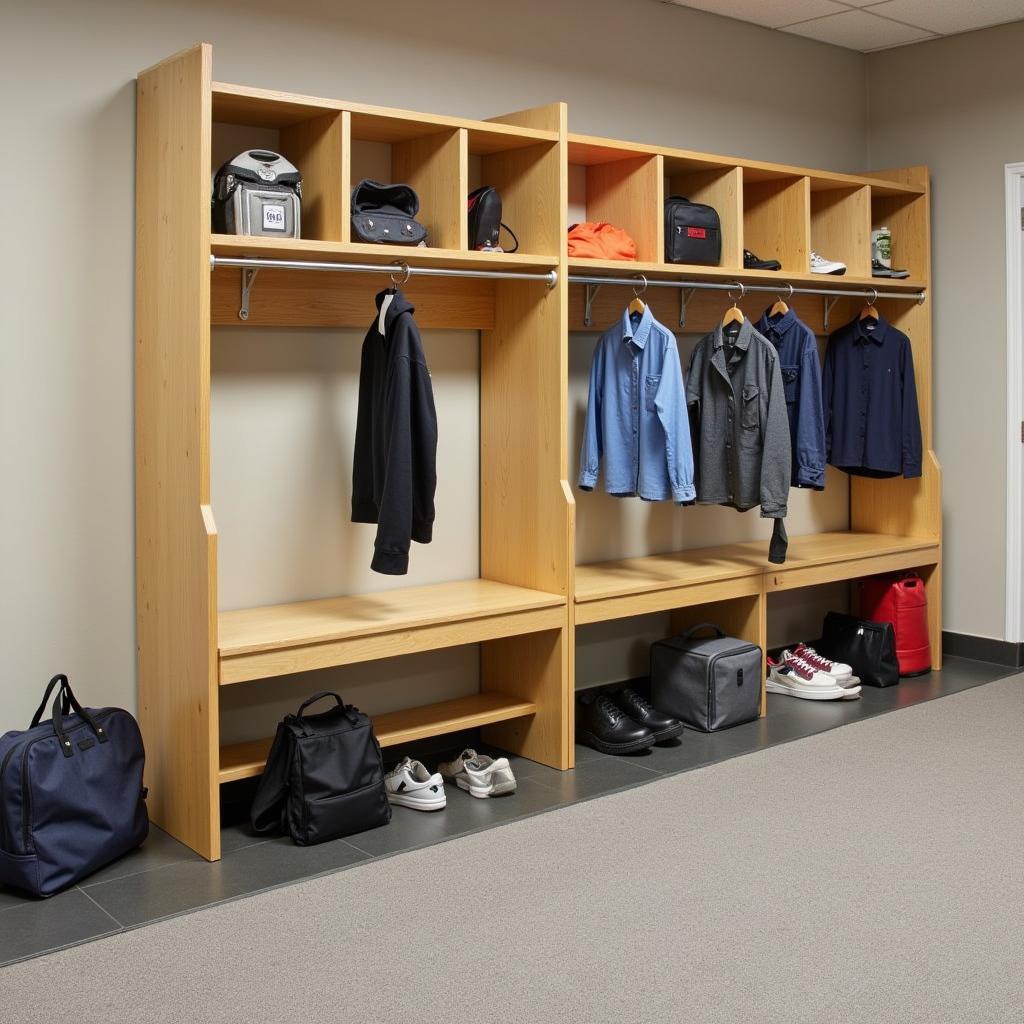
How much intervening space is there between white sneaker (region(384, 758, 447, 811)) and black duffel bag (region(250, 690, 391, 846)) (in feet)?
0.50

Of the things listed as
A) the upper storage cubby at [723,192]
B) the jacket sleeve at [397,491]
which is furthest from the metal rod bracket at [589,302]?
the jacket sleeve at [397,491]

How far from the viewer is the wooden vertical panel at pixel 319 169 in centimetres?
350

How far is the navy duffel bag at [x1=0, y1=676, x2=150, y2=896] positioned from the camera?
299 centimetres

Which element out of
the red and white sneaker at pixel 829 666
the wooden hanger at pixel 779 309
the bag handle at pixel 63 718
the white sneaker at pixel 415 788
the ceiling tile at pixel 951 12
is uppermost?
the ceiling tile at pixel 951 12

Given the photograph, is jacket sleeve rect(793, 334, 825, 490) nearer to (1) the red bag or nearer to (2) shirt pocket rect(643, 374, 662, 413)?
(2) shirt pocket rect(643, 374, 662, 413)

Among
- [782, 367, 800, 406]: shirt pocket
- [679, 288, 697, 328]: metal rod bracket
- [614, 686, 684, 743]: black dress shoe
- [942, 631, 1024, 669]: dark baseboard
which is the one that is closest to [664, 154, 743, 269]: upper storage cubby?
[679, 288, 697, 328]: metal rod bracket

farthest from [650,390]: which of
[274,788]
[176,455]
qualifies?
A: [274,788]

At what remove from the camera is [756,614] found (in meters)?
4.69

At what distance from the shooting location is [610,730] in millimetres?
4203

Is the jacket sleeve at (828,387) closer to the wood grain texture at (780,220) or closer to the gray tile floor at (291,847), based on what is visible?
the wood grain texture at (780,220)

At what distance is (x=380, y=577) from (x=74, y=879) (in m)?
1.41

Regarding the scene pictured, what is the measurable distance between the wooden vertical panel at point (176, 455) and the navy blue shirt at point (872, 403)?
9.34ft

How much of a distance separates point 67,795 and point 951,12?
445 centimetres

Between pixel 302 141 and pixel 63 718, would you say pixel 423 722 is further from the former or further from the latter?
pixel 302 141
